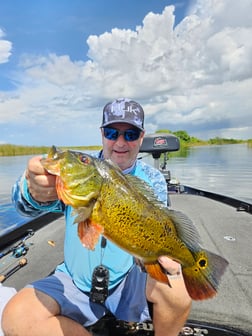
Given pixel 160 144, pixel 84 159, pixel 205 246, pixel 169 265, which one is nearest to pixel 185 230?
pixel 169 265

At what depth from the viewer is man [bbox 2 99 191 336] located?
1.85 metres

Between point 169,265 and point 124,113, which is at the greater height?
point 124,113

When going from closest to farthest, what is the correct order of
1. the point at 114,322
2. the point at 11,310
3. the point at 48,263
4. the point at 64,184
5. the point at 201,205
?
the point at 64,184
the point at 11,310
the point at 114,322
the point at 48,263
the point at 201,205

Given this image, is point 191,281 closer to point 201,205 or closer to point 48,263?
point 48,263

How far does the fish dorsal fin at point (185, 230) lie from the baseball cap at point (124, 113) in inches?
41.1

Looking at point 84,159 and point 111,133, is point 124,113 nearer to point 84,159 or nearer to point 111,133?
point 111,133

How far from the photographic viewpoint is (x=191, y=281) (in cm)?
171

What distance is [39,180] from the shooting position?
1634 millimetres

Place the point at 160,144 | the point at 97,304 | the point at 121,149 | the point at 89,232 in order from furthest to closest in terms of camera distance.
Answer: the point at 160,144 < the point at 121,149 < the point at 97,304 < the point at 89,232

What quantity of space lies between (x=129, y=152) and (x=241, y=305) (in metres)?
1.54

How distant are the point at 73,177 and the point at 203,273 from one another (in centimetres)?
89

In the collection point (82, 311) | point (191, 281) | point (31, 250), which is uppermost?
point (191, 281)

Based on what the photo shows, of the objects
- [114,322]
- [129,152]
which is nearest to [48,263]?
[114,322]

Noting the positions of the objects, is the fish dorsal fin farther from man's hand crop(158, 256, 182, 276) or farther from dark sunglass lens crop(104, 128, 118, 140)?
dark sunglass lens crop(104, 128, 118, 140)
